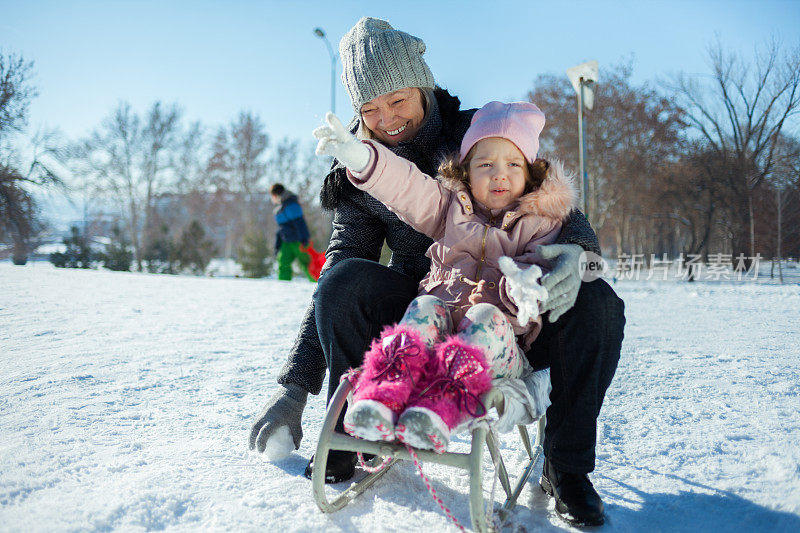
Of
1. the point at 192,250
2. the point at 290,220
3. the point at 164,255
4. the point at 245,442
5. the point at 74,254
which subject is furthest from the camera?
the point at 192,250

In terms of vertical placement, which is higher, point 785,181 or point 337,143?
point 785,181

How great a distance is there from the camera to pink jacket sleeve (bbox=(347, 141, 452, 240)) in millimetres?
1499

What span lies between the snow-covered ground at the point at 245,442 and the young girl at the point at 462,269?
0.39 metres

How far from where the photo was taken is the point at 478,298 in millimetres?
1436

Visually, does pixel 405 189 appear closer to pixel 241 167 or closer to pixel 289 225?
pixel 289 225

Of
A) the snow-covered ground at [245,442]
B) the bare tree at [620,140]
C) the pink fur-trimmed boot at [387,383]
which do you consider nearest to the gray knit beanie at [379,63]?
the pink fur-trimmed boot at [387,383]

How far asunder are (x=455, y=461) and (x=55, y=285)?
5.83 m

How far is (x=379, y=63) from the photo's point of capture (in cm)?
187

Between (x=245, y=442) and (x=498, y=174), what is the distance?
1.27m

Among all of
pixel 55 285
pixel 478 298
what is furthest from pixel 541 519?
pixel 55 285

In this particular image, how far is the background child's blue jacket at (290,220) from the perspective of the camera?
8656 millimetres

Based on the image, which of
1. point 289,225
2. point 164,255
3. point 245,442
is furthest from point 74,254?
point 245,442

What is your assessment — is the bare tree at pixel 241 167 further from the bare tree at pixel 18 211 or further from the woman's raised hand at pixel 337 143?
the woman's raised hand at pixel 337 143

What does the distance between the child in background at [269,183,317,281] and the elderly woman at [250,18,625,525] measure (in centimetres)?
682
